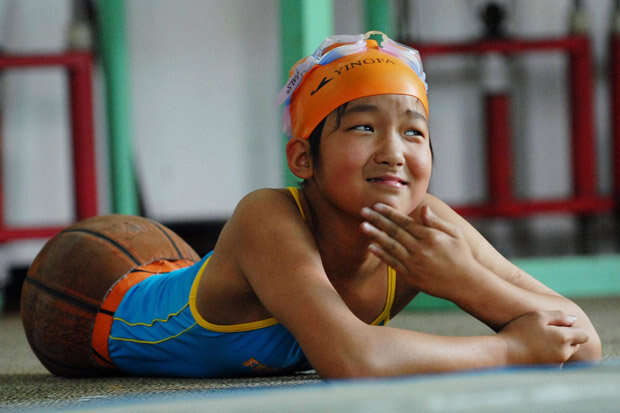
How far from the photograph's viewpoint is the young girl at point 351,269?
111 cm

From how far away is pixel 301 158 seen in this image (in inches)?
53.1

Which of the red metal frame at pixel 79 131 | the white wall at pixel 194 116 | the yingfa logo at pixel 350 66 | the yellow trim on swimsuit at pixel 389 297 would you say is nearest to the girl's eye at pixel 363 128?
the yingfa logo at pixel 350 66

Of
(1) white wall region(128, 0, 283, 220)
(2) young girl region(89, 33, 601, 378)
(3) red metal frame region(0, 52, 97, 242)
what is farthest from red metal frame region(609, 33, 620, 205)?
(2) young girl region(89, 33, 601, 378)

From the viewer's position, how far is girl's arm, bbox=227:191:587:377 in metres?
1.07

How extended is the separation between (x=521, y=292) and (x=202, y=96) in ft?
9.17

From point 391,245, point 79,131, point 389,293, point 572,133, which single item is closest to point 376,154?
point 391,245

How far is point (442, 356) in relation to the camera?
1.09m

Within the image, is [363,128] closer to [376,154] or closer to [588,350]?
[376,154]

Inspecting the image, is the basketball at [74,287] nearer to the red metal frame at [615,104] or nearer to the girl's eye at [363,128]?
the girl's eye at [363,128]

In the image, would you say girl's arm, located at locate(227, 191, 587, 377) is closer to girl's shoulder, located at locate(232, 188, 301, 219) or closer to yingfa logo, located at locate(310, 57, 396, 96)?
girl's shoulder, located at locate(232, 188, 301, 219)

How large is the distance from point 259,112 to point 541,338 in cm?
285

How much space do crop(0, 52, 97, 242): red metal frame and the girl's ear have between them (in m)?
2.10

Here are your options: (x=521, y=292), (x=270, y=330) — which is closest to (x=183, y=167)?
(x=270, y=330)

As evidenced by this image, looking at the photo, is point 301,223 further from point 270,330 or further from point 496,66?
point 496,66
